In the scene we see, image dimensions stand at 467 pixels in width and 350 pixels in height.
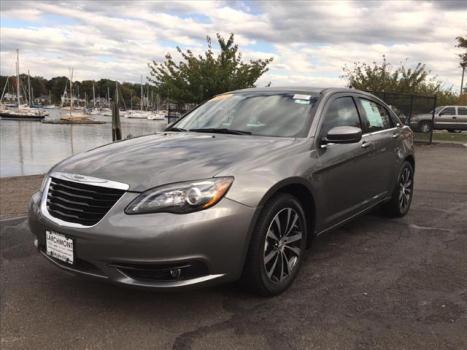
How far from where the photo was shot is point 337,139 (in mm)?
4105

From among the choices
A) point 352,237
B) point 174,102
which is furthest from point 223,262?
point 174,102

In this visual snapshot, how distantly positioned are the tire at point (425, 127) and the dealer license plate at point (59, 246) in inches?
709

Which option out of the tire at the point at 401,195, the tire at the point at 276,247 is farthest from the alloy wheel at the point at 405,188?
the tire at the point at 276,247

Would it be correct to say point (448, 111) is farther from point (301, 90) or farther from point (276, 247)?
point (276, 247)

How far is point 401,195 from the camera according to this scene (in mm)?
6000

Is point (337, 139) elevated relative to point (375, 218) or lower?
elevated

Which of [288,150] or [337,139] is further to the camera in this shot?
[337,139]

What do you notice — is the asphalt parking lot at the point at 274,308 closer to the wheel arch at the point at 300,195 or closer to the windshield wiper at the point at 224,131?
the wheel arch at the point at 300,195

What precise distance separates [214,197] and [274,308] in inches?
37.9

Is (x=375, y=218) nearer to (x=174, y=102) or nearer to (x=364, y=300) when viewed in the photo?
(x=364, y=300)

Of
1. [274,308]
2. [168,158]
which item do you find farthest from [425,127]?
[168,158]

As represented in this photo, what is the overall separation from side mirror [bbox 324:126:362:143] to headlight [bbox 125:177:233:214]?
137 cm

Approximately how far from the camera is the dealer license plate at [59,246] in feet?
10.6

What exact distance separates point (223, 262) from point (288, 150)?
111cm
